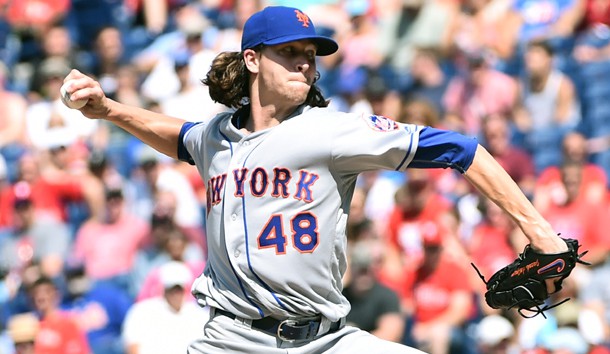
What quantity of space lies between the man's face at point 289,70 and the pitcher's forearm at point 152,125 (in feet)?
1.81

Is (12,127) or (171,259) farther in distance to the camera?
(12,127)

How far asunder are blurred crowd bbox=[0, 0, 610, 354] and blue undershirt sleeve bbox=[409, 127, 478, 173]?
3.29 meters

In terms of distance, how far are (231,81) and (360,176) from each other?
208 inches

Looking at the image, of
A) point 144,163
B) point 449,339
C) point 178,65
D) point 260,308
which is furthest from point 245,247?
point 178,65

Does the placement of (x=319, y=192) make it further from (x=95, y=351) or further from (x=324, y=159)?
(x=95, y=351)

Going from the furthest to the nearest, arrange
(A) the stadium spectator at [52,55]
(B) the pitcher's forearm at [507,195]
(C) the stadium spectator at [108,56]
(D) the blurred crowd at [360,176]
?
(C) the stadium spectator at [108,56] < (A) the stadium spectator at [52,55] < (D) the blurred crowd at [360,176] < (B) the pitcher's forearm at [507,195]

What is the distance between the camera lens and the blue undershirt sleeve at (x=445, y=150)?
172 inches

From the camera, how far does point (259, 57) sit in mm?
4855

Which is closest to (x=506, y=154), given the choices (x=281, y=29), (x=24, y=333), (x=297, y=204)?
(x=24, y=333)

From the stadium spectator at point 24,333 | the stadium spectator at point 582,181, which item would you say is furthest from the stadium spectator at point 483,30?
the stadium spectator at point 24,333

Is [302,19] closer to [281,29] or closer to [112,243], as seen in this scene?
[281,29]

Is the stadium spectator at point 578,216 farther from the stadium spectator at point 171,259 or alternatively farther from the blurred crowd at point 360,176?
the stadium spectator at point 171,259

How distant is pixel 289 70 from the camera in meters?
4.75

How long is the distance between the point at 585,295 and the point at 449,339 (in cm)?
106
